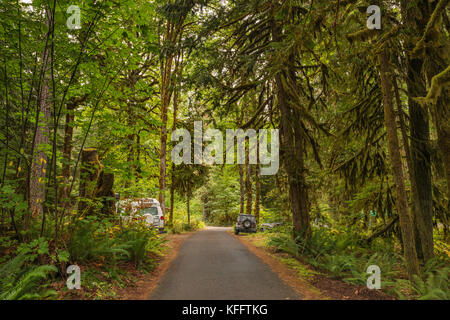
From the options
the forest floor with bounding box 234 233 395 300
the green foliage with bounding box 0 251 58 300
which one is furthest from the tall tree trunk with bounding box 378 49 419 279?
the green foliage with bounding box 0 251 58 300

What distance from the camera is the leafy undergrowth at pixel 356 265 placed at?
5.34m

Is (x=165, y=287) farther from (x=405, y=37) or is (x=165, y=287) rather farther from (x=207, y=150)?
(x=207, y=150)

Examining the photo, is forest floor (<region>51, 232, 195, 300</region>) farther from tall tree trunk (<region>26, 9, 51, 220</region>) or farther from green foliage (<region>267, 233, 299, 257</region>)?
green foliage (<region>267, 233, 299, 257</region>)

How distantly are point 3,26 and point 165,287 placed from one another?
609 cm

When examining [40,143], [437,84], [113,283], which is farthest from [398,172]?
[40,143]

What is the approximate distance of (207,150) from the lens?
20.5m

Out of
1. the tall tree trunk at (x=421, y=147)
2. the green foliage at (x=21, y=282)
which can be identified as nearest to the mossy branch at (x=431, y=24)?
the tall tree trunk at (x=421, y=147)

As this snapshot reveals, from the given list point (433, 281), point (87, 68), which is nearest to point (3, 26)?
point (87, 68)

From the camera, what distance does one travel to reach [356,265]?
643 cm

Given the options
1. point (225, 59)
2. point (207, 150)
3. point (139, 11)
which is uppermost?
point (225, 59)

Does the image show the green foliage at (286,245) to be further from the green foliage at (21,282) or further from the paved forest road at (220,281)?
the green foliage at (21,282)

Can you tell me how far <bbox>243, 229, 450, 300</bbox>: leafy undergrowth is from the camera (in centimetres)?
534

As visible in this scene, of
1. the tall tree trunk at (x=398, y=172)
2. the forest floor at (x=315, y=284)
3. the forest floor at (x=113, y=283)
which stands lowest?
the forest floor at (x=315, y=284)

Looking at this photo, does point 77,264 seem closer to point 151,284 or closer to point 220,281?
point 151,284
